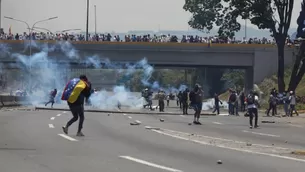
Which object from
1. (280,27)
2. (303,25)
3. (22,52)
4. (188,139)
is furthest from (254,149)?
(22,52)

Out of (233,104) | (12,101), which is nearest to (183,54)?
(12,101)

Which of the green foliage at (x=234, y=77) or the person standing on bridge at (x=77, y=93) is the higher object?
the person standing on bridge at (x=77, y=93)

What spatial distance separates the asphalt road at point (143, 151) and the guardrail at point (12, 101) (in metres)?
26.8

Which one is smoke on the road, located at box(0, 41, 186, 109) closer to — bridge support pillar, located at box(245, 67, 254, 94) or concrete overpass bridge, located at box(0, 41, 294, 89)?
concrete overpass bridge, located at box(0, 41, 294, 89)

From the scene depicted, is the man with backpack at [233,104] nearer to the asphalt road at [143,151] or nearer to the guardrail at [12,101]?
the guardrail at [12,101]

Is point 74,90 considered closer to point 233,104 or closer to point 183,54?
point 233,104

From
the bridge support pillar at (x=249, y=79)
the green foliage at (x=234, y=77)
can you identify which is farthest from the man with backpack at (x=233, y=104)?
the green foliage at (x=234, y=77)

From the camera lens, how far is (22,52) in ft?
234

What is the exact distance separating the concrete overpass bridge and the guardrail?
901 cm

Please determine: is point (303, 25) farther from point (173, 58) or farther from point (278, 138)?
point (173, 58)

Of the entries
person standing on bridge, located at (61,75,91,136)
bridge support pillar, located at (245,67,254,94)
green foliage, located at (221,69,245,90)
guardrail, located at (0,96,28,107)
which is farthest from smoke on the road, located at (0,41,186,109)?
person standing on bridge, located at (61,75,91,136)

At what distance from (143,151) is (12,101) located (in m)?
39.4

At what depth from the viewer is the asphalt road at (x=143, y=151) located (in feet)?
45.4

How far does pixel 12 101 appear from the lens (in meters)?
54.8
